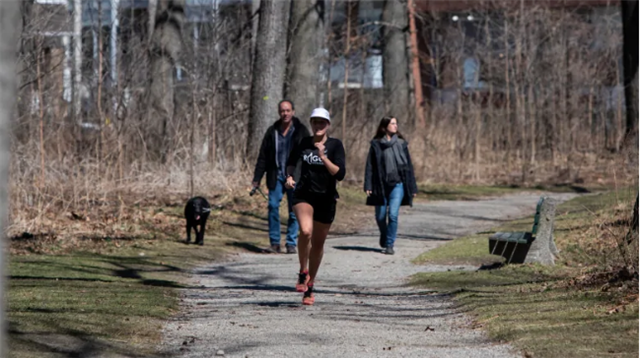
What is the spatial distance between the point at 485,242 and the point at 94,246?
5325 millimetres

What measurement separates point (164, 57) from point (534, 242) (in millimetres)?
18951

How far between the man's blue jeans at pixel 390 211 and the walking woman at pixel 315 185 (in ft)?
15.9

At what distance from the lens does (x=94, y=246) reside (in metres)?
14.0

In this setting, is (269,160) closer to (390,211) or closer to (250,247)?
(390,211)

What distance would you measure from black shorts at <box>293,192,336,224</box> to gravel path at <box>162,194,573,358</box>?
30.0 inches

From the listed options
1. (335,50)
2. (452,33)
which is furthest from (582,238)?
(452,33)

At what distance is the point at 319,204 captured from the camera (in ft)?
30.4

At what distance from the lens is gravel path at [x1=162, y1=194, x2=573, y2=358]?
23.3ft

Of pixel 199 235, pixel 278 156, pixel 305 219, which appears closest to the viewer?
pixel 305 219

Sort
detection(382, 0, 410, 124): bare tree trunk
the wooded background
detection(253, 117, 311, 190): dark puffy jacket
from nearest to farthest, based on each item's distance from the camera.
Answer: detection(253, 117, 311, 190): dark puffy jacket, the wooded background, detection(382, 0, 410, 124): bare tree trunk

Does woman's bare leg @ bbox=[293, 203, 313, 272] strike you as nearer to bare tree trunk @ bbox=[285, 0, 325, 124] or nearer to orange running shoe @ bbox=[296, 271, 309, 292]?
orange running shoe @ bbox=[296, 271, 309, 292]

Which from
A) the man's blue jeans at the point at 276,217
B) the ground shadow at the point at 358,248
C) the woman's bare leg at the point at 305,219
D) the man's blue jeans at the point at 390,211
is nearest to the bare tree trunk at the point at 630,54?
the ground shadow at the point at 358,248

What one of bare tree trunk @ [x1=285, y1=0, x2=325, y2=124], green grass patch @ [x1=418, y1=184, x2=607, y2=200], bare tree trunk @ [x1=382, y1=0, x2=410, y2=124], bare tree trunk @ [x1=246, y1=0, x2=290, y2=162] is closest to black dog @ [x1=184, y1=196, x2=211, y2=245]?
bare tree trunk @ [x1=246, y1=0, x2=290, y2=162]

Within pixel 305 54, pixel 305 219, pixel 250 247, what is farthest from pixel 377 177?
pixel 305 54
